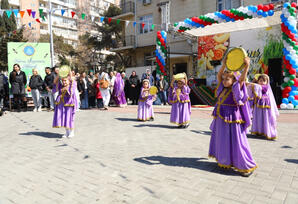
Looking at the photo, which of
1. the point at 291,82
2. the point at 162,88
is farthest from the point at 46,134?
the point at 291,82

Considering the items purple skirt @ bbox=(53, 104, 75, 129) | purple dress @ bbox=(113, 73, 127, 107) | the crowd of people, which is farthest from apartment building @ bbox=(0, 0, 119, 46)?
purple skirt @ bbox=(53, 104, 75, 129)

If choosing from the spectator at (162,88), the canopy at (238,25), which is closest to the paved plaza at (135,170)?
the spectator at (162,88)

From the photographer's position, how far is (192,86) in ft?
47.6

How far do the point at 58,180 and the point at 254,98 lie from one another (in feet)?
17.4

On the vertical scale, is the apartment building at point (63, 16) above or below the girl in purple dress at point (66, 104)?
above

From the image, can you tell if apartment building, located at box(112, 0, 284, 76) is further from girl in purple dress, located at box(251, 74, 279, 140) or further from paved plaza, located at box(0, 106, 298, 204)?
paved plaza, located at box(0, 106, 298, 204)

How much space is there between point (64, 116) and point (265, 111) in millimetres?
5264

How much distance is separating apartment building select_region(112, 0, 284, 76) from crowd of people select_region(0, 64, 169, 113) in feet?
17.6

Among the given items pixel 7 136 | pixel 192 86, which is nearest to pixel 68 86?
pixel 7 136

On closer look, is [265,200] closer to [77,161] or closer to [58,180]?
[58,180]

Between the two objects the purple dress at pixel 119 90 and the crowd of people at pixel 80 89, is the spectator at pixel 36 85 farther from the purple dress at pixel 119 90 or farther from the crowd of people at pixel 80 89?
the purple dress at pixel 119 90

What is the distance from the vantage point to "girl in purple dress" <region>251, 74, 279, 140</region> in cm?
613

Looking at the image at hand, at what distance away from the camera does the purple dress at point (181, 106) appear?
296 inches

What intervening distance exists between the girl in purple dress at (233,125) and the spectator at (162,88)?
10.1m
